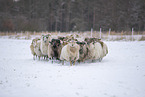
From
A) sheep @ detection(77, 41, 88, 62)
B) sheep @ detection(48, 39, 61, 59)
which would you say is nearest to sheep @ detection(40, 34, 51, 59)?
sheep @ detection(48, 39, 61, 59)

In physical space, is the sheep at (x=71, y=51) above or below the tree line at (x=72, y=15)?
below

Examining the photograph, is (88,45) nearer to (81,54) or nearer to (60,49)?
(81,54)

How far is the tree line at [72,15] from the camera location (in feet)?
131

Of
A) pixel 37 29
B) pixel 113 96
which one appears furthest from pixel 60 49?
pixel 37 29

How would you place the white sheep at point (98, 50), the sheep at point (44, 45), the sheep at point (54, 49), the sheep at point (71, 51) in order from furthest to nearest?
the sheep at point (44, 45) < the sheep at point (54, 49) < the white sheep at point (98, 50) < the sheep at point (71, 51)

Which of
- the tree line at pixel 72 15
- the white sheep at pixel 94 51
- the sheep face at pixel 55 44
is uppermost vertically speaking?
the tree line at pixel 72 15

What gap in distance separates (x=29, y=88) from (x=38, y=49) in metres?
5.52

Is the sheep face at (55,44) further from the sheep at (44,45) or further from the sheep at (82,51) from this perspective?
the sheep at (82,51)

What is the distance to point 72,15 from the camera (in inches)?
2098

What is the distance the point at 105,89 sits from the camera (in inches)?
182

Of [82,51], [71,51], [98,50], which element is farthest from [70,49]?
[98,50]

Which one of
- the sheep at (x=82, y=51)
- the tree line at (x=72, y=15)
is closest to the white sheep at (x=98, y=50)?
the sheep at (x=82, y=51)

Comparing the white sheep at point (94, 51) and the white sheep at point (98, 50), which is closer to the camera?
the white sheep at point (94, 51)

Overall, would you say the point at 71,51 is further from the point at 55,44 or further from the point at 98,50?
the point at 98,50
